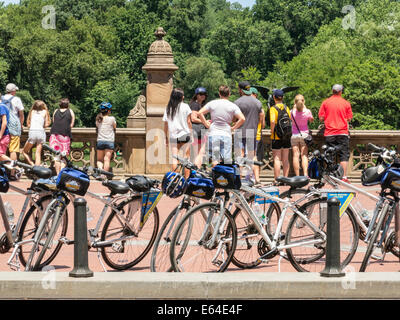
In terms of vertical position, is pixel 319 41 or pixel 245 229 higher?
pixel 319 41

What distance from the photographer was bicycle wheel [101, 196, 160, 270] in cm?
777

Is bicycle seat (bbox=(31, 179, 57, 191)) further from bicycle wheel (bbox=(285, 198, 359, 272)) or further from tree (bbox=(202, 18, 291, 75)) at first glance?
tree (bbox=(202, 18, 291, 75))

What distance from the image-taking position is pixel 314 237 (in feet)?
25.1

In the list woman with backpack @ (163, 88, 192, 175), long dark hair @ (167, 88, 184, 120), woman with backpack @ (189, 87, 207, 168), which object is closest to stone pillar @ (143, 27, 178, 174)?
woman with backpack @ (189, 87, 207, 168)

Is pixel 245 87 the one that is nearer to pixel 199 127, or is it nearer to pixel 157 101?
pixel 199 127

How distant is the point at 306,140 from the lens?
1496 cm

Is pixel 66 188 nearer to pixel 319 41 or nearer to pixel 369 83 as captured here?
pixel 369 83

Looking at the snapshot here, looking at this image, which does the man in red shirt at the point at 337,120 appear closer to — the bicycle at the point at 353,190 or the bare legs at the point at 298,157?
the bare legs at the point at 298,157

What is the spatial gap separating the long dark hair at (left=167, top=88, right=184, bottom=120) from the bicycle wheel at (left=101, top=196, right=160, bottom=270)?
4.29 metres

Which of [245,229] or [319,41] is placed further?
[319,41]

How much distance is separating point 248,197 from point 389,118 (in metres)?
46.9

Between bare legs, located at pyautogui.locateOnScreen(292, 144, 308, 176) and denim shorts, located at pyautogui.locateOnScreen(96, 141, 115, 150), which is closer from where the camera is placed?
bare legs, located at pyautogui.locateOnScreen(292, 144, 308, 176)

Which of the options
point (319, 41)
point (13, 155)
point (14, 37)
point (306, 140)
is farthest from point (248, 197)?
point (319, 41)

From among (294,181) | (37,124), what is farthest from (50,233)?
(37,124)
